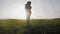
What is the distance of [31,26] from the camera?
8.72 feet

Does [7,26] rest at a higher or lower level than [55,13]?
lower

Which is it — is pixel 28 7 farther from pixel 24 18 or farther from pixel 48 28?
pixel 48 28

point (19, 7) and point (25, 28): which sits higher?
point (19, 7)

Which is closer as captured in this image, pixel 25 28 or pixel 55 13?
pixel 25 28

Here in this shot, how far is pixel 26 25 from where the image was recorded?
266 centimetres

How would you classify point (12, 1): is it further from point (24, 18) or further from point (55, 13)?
point (55, 13)

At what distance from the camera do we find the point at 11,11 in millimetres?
2725

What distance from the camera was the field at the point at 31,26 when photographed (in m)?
2.56

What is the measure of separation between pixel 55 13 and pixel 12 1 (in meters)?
0.75

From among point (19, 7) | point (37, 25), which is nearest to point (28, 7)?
point (19, 7)

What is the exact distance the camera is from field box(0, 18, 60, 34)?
2564 mm

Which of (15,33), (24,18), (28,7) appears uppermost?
(28,7)

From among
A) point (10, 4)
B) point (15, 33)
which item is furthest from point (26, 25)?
point (10, 4)

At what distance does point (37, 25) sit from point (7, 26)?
1.60 ft
